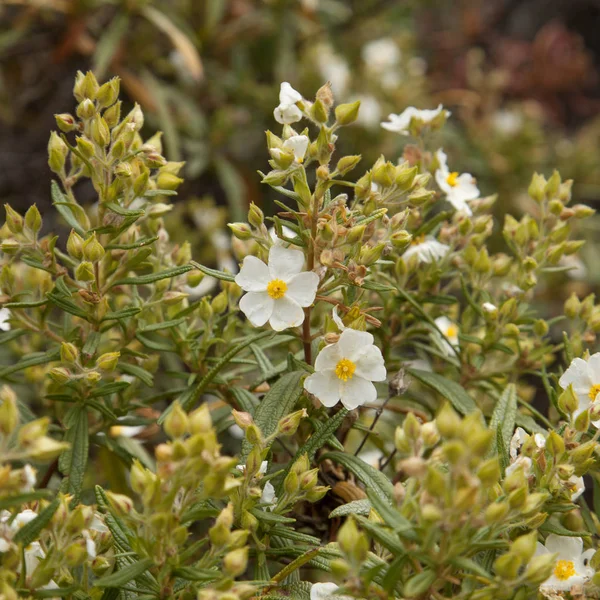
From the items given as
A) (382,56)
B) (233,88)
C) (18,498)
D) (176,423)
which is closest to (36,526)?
(18,498)

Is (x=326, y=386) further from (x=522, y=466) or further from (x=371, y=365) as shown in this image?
(x=522, y=466)

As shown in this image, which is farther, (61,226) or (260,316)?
(61,226)

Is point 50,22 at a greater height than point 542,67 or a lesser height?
greater

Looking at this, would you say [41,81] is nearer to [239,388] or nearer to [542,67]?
[239,388]

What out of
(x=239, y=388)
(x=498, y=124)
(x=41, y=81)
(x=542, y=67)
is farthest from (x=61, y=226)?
(x=542, y=67)

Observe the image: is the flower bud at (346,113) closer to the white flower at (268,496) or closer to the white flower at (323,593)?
the white flower at (268,496)

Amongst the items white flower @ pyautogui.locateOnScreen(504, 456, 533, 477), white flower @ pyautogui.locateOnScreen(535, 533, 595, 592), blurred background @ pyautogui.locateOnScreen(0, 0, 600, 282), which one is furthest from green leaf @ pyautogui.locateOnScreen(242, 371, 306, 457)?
blurred background @ pyautogui.locateOnScreen(0, 0, 600, 282)
